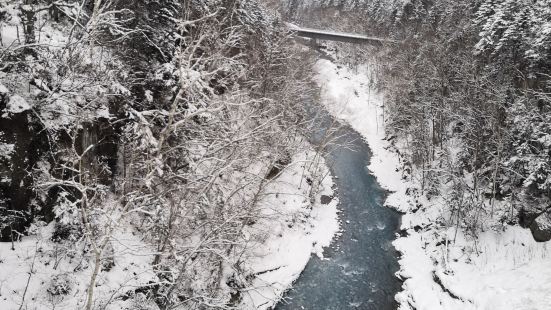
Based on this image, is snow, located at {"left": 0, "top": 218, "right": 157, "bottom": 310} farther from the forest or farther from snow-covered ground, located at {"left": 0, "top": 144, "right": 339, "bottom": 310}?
the forest

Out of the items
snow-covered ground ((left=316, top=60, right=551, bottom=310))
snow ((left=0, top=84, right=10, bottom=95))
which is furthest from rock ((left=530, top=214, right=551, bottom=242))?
snow ((left=0, top=84, right=10, bottom=95))

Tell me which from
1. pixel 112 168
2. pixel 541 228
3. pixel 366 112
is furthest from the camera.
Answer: pixel 366 112

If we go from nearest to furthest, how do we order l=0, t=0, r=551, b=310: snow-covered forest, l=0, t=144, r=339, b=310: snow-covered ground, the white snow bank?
l=0, t=144, r=339, b=310: snow-covered ground
l=0, t=0, r=551, b=310: snow-covered forest
the white snow bank

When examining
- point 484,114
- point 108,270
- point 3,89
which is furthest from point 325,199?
point 3,89

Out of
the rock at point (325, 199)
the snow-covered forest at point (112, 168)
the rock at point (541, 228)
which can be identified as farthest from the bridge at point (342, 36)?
the snow-covered forest at point (112, 168)

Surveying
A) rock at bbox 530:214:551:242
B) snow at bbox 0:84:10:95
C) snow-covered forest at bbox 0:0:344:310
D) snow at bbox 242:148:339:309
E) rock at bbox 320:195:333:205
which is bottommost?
rock at bbox 320:195:333:205

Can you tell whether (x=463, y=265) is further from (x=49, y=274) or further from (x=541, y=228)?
(x=49, y=274)

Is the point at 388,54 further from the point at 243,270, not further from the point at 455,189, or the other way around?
the point at 243,270
